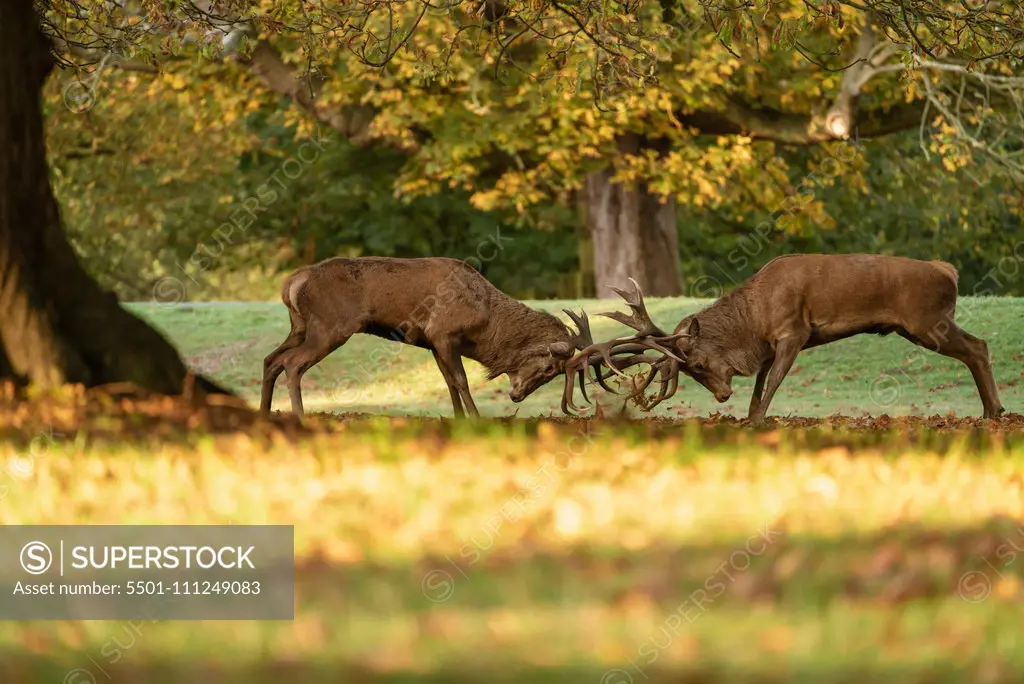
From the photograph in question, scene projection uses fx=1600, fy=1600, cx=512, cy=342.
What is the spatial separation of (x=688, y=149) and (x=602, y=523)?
78.2ft

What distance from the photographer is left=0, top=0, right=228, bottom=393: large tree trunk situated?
10.1 m

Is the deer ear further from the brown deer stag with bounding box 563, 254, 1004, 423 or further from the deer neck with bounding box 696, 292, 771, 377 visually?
the deer neck with bounding box 696, 292, 771, 377

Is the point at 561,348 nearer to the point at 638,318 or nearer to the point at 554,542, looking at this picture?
the point at 638,318

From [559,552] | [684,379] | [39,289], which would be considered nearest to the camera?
[559,552]

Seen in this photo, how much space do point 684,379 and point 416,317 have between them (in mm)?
8981

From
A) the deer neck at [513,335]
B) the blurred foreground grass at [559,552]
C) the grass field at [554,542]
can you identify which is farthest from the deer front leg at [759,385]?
the blurred foreground grass at [559,552]

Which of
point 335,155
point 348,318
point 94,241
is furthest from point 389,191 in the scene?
point 348,318

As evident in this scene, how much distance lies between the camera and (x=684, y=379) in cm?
2370

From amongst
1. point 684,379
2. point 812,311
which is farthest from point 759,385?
point 684,379

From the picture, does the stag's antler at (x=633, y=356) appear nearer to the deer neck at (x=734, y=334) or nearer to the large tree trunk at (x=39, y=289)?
the deer neck at (x=734, y=334)

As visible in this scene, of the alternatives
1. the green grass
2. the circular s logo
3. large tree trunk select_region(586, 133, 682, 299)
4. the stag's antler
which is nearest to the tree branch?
large tree trunk select_region(586, 133, 682, 299)

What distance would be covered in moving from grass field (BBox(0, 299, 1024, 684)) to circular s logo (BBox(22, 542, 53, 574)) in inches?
14.2

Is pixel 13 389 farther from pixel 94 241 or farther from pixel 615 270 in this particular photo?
pixel 94 241

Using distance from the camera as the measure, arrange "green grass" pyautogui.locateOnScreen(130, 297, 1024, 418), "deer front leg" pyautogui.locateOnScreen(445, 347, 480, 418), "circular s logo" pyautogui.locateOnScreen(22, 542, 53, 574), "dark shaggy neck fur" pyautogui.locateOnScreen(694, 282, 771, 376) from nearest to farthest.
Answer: "circular s logo" pyautogui.locateOnScreen(22, 542, 53, 574) → "dark shaggy neck fur" pyautogui.locateOnScreen(694, 282, 771, 376) → "deer front leg" pyautogui.locateOnScreen(445, 347, 480, 418) → "green grass" pyautogui.locateOnScreen(130, 297, 1024, 418)
